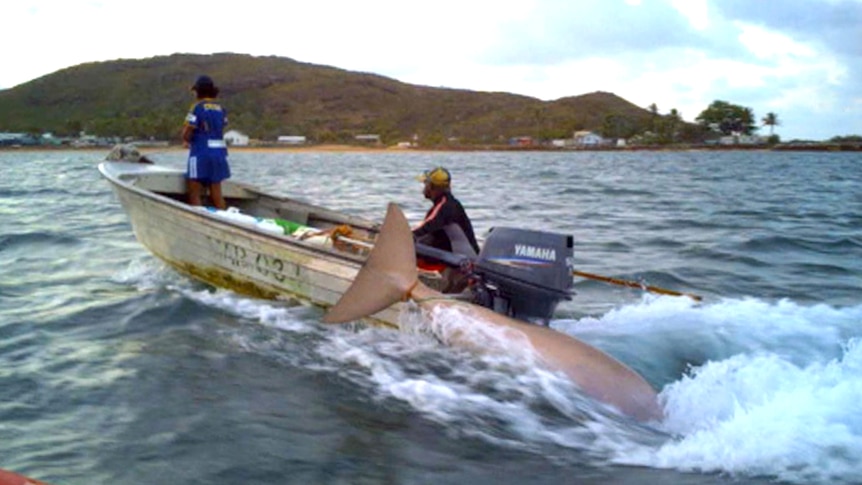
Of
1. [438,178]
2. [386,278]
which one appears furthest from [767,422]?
[438,178]

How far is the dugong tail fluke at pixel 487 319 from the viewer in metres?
6.27

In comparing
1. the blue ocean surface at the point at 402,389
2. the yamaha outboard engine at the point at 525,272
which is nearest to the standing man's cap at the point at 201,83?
the blue ocean surface at the point at 402,389

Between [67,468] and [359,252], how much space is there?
4382 millimetres

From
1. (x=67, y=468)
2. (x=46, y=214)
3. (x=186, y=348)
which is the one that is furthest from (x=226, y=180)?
(x=46, y=214)

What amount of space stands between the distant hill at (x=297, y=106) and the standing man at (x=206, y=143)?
13371cm

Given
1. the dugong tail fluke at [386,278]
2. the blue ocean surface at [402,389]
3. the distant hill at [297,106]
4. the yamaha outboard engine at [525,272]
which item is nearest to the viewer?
the blue ocean surface at [402,389]

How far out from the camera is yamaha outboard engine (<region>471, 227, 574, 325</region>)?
273 inches

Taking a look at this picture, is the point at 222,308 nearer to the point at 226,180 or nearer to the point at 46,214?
the point at 226,180

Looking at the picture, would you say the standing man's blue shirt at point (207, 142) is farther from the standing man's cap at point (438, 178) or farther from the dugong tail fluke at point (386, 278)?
the dugong tail fluke at point (386, 278)

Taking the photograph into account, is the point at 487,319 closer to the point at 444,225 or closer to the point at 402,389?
the point at 402,389

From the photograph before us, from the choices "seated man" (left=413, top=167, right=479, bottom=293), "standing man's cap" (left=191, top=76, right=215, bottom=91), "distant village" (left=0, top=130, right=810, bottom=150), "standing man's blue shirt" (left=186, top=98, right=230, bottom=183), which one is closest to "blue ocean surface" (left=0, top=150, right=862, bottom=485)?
"seated man" (left=413, top=167, right=479, bottom=293)

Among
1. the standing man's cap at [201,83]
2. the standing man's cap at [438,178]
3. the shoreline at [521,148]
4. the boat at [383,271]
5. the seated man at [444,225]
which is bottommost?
the shoreline at [521,148]

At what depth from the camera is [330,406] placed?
639cm

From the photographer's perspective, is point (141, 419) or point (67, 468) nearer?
point (67, 468)
